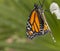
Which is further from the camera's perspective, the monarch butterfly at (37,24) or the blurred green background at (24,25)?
the blurred green background at (24,25)

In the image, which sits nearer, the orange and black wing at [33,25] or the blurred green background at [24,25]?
the orange and black wing at [33,25]

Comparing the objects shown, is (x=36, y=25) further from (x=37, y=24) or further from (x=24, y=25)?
(x=24, y=25)

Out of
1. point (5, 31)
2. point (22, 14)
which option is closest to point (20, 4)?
point (22, 14)

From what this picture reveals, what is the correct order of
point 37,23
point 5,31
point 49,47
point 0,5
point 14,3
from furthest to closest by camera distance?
point 5,31, point 0,5, point 14,3, point 49,47, point 37,23

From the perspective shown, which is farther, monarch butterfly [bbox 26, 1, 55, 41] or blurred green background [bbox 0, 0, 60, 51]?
blurred green background [bbox 0, 0, 60, 51]

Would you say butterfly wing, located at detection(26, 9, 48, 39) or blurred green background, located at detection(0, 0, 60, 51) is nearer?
butterfly wing, located at detection(26, 9, 48, 39)

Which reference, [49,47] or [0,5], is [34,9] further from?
[0,5]

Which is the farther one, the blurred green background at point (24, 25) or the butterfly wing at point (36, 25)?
the blurred green background at point (24, 25)

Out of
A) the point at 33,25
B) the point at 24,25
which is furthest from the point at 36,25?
the point at 24,25
